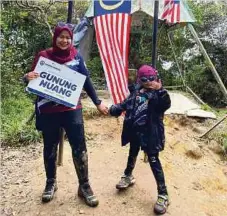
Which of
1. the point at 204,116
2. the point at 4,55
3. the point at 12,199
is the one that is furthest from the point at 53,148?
the point at 4,55

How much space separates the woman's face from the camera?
3.64 meters

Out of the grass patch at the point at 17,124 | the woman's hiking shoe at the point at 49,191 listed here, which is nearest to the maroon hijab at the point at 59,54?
the woman's hiking shoe at the point at 49,191

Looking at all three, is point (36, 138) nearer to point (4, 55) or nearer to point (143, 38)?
point (4, 55)

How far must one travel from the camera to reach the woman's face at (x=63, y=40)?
364cm

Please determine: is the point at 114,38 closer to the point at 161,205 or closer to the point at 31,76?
the point at 31,76

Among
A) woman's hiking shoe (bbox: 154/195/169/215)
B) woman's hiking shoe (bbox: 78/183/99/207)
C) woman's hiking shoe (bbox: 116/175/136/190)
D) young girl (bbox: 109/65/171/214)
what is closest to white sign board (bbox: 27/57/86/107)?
young girl (bbox: 109/65/171/214)

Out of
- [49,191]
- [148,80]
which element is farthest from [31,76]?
[49,191]

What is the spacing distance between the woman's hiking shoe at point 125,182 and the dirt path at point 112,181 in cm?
6

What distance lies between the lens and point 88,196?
4039 millimetres

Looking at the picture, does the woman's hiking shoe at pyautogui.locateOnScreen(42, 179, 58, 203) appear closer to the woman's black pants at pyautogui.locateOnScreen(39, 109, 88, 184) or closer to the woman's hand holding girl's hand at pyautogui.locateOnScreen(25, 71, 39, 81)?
the woman's black pants at pyautogui.locateOnScreen(39, 109, 88, 184)

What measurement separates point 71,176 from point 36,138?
1500 millimetres

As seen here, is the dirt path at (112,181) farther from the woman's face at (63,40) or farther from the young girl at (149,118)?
the woman's face at (63,40)

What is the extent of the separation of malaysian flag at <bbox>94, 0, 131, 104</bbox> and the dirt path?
0.96 meters

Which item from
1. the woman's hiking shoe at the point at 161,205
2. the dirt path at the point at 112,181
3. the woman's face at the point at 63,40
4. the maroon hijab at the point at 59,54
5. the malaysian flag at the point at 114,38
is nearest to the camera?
the woman's face at the point at 63,40
